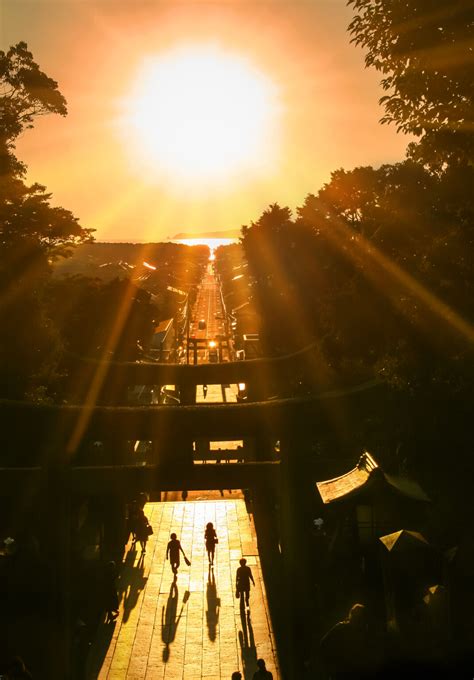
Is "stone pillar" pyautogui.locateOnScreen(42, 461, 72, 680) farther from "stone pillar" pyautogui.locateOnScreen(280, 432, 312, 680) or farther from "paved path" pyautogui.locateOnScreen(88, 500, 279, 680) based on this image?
"stone pillar" pyautogui.locateOnScreen(280, 432, 312, 680)

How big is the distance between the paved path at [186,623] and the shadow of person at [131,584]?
22 mm

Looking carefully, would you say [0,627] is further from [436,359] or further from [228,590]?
[436,359]

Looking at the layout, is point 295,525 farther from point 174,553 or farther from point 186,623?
point 174,553

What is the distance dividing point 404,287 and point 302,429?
4.64m

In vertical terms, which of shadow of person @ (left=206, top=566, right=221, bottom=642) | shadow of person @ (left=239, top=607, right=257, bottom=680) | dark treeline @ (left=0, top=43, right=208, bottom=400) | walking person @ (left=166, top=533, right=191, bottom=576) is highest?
dark treeline @ (left=0, top=43, right=208, bottom=400)

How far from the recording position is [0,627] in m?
13.6

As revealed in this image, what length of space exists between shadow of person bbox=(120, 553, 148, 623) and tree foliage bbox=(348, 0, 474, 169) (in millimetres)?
11655

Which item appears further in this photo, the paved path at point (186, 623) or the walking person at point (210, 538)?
the walking person at point (210, 538)

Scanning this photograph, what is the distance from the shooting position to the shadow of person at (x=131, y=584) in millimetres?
14844

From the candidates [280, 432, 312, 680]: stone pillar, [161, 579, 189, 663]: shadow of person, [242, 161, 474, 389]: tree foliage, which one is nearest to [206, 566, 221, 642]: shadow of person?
[161, 579, 189, 663]: shadow of person

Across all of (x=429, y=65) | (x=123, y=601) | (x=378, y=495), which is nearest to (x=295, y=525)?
(x=378, y=495)

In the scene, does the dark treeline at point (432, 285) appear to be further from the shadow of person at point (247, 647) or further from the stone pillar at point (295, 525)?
the shadow of person at point (247, 647)

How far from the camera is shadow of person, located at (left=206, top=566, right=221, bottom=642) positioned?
44.4ft

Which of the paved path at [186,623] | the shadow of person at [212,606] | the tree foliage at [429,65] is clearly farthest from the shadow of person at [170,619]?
the tree foliage at [429,65]
